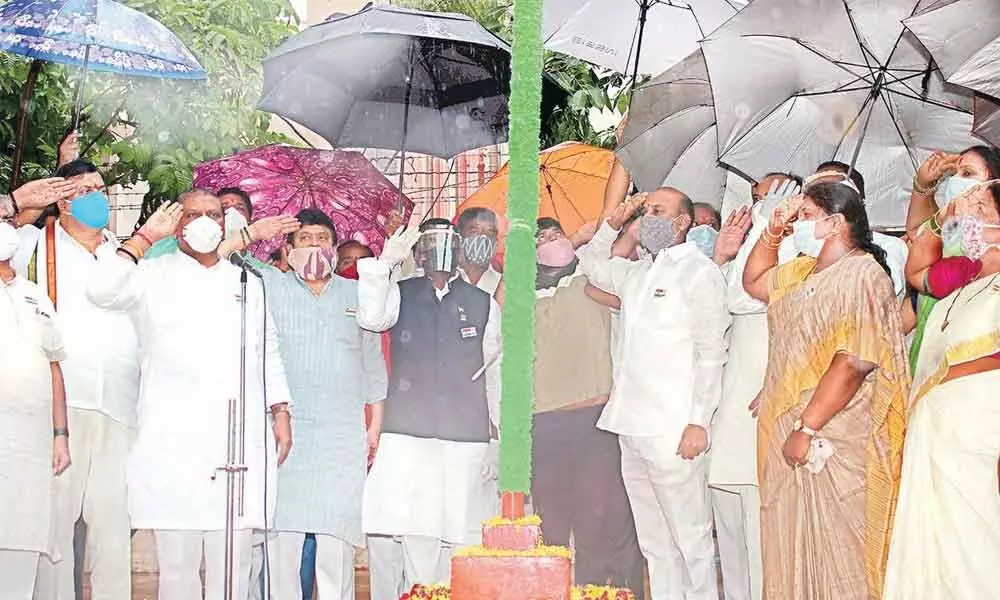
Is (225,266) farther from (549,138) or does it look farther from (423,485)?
(549,138)

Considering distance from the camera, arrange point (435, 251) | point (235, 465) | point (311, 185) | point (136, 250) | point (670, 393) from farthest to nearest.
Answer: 1. point (311, 185)
2. point (435, 251)
3. point (670, 393)
4. point (136, 250)
5. point (235, 465)

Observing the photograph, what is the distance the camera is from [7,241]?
6.68 metres

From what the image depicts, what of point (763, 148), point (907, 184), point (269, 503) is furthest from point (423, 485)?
point (907, 184)

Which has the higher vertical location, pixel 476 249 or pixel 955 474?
pixel 476 249

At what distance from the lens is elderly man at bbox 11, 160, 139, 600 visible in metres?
7.02

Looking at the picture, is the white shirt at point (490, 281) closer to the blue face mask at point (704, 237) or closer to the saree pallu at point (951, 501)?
the blue face mask at point (704, 237)

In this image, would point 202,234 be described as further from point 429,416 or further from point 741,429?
point 741,429

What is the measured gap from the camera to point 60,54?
295 inches

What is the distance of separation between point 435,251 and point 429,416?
0.92 meters

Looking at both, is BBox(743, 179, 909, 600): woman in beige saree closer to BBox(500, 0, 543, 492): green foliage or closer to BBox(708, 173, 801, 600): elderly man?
BBox(708, 173, 801, 600): elderly man

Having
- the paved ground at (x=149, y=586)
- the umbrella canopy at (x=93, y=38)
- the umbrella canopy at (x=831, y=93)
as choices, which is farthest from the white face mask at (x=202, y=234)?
the umbrella canopy at (x=831, y=93)

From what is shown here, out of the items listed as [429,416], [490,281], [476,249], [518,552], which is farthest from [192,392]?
[518,552]

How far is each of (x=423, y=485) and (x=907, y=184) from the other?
2974 mm

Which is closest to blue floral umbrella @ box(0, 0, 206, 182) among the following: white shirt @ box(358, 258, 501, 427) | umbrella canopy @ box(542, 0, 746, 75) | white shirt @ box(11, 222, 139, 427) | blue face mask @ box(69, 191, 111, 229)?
blue face mask @ box(69, 191, 111, 229)
